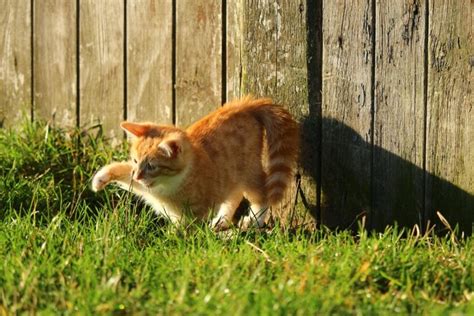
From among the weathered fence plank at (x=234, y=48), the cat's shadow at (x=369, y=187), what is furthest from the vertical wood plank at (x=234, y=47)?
the cat's shadow at (x=369, y=187)

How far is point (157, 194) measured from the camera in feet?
17.9

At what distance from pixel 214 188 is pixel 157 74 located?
900mm

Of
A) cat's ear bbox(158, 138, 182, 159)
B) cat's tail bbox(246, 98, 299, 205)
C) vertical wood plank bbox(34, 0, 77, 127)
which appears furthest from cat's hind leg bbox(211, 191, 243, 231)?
vertical wood plank bbox(34, 0, 77, 127)

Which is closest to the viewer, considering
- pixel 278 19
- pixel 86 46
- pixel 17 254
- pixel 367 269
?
pixel 367 269

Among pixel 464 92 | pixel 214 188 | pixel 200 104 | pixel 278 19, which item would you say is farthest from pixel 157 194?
pixel 464 92

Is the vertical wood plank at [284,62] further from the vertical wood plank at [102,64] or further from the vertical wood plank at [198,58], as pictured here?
the vertical wood plank at [102,64]

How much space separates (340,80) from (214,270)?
1679 mm

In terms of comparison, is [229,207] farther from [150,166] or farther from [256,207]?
[150,166]

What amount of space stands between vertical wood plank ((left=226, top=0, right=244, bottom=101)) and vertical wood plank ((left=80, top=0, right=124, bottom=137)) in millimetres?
738

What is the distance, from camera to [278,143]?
537 cm

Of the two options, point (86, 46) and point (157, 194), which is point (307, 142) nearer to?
point (157, 194)

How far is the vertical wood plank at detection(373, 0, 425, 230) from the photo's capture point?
202 inches

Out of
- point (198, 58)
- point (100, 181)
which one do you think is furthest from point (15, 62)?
point (100, 181)

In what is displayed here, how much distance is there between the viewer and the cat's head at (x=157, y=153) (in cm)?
536
